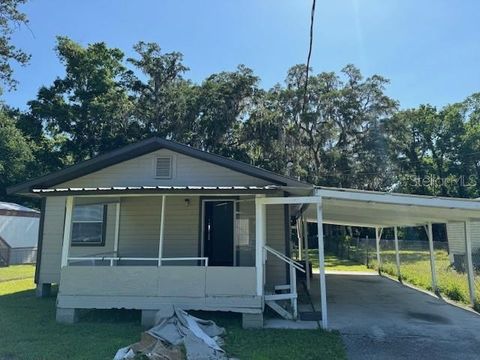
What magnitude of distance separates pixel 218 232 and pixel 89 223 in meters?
3.45

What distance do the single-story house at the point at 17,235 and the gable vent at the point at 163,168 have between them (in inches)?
602

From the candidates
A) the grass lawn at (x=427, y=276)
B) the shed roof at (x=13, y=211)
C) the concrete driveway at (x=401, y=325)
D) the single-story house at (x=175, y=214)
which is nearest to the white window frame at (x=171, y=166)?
the single-story house at (x=175, y=214)

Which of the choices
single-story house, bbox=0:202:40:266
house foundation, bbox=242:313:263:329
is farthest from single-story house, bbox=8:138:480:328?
single-story house, bbox=0:202:40:266

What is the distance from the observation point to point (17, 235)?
2419 centimetres

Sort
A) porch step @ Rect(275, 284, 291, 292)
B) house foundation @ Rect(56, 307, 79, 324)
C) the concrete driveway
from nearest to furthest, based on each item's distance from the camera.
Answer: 1. the concrete driveway
2. house foundation @ Rect(56, 307, 79, 324)
3. porch step @ Rect(275, 284, 291, 292)

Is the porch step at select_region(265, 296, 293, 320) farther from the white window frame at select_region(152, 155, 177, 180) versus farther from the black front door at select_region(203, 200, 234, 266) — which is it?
the white window frame at select_region(152, 155, 177, 180)

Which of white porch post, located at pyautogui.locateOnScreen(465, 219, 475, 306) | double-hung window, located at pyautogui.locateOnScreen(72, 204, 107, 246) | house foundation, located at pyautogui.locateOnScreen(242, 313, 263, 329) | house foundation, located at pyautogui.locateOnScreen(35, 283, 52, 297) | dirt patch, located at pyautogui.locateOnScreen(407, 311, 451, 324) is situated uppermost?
double-hung window, located at pyautogui.locateOnScreen(72, 204, 107, 246)

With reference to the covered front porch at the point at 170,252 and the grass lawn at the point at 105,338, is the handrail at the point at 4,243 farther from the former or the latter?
the grass lawn at the point at 105,338

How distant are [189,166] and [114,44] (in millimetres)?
25236

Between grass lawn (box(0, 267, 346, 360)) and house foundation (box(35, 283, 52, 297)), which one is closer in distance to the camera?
grass lawn (box(0, 267, 346, 360))

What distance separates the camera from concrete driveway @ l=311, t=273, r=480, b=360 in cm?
618

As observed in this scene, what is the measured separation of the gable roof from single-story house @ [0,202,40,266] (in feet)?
44.8

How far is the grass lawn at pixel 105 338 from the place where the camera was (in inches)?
232

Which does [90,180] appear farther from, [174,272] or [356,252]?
[356,252]
